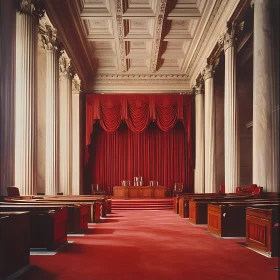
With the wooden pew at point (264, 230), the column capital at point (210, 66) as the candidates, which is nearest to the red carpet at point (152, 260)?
the wooden pew at point (264, 230)

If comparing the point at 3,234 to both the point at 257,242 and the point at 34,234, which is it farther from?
the point at 257,242

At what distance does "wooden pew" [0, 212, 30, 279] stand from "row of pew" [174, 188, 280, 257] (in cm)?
302

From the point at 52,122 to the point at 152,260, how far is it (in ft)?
29.9

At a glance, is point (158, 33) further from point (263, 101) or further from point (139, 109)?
point (263, 101)

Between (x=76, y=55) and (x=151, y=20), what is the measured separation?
397 centimetres

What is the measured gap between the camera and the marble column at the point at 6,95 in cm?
776

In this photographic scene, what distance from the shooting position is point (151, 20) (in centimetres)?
1459

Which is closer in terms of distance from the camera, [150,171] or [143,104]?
[143,104]

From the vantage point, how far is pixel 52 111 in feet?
43.5

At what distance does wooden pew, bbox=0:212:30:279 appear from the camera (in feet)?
13.3

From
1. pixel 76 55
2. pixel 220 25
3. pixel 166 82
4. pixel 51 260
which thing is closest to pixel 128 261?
pixel 51 260

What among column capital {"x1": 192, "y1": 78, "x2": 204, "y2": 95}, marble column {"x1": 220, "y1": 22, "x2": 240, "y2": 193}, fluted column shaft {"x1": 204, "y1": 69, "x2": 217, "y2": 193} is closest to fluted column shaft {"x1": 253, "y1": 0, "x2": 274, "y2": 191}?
marble column {"x1": 220, "y1": 22, "x2": 240, "y2": 193}

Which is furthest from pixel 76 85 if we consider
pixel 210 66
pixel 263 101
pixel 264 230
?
pixel 264 230

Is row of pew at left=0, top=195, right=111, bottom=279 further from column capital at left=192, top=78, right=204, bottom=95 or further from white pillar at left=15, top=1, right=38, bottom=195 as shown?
column capital at left=192, top=78, right=204, bottom=95
